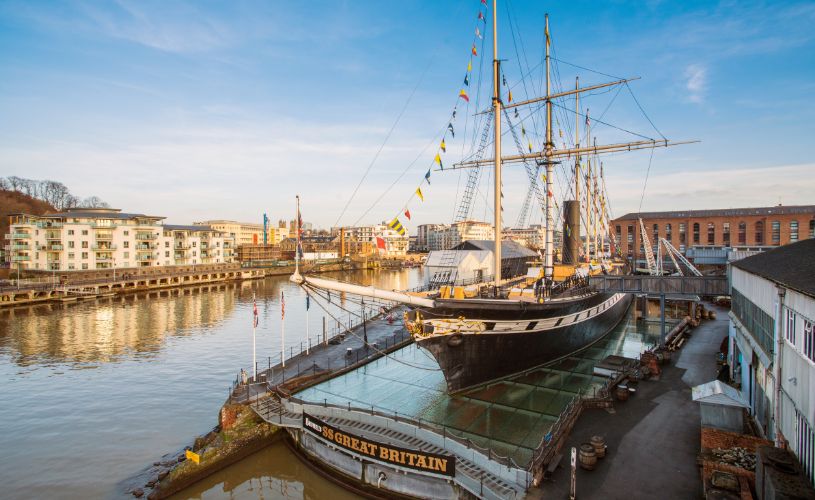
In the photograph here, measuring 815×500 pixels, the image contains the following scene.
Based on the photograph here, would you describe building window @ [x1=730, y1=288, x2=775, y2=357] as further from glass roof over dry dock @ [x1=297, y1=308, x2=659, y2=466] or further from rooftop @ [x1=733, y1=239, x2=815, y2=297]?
glass roof over dry dock @ [x1=297, y1=308, x2=659, y2=466]

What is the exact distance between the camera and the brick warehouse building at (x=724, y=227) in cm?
6419

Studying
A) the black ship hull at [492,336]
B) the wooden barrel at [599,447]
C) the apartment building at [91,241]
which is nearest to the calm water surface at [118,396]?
the black ship hull at [492,336]

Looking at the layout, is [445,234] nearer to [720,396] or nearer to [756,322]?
[756,322]

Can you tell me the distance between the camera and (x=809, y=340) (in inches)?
326

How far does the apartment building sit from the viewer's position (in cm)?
6556

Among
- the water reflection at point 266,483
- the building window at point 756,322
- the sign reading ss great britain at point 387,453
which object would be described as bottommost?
the water reflection at point 266,483

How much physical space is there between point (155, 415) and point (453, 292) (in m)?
15.7

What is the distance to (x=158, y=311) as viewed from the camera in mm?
47406

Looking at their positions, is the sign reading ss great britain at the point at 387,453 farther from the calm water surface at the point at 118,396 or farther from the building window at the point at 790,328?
the building window at the point at 790,328

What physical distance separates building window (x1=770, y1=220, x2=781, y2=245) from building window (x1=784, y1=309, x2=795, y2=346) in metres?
74.1

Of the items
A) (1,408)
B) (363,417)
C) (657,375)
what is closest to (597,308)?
(657,375)

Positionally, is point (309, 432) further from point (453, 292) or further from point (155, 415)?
point (155, 415)

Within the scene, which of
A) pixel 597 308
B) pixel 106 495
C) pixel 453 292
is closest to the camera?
pixel 106 495

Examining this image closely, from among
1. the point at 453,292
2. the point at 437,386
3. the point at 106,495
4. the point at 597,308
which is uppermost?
the point at 453,292
